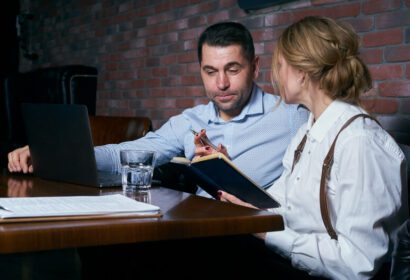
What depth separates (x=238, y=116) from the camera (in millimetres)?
2133

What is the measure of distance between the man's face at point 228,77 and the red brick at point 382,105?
523 mm

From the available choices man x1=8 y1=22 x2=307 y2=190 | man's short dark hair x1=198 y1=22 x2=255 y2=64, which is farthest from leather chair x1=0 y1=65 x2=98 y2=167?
man's short dark hair x1=198 y1=22 x2=255 y2=64

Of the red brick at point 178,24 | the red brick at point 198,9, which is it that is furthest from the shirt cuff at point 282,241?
the red brick at point 178,24

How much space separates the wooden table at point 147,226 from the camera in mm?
929

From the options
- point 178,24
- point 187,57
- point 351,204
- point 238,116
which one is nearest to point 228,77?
point 238,116

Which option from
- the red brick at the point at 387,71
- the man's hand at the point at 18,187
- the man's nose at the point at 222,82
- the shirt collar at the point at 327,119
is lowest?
the man's hand at the point at 18,187

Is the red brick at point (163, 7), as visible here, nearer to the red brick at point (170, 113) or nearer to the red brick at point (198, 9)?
the red brick at point (198, 9)

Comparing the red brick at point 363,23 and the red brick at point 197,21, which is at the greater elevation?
the red brick at point 197,21

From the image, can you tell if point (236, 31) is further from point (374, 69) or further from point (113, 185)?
point (113, 185)

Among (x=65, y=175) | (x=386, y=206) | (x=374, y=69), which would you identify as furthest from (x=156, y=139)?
(x=386, y=206)

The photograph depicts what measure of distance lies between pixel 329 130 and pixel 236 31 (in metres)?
0.88

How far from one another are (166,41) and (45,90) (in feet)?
2.75

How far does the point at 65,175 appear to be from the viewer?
162cm

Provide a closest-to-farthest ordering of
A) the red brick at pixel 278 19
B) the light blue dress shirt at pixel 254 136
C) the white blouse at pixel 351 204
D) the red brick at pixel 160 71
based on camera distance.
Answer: the white blouse at pixel 351 204
the light blue dress shirt at pixel 254 136
the red brick at pixel 278 19
the red brick at pixel 160 71
